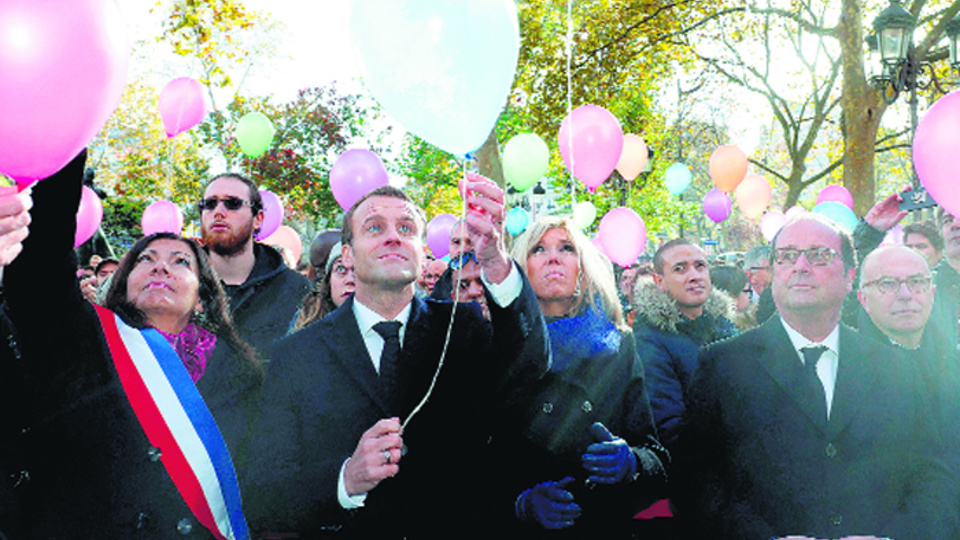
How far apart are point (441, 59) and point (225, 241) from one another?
228cm

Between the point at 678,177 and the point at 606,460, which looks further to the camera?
the point at 678,177

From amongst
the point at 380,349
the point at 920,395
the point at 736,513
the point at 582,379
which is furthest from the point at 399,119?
the point at 920,395

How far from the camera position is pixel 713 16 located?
32.1 ft

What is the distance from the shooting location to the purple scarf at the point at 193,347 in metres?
2.60

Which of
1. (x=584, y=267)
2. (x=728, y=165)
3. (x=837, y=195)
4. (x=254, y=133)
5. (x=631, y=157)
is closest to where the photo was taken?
(x=584, y=267)

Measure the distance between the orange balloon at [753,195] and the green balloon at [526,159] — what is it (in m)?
3.64

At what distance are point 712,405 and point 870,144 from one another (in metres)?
7.78

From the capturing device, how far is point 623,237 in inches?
247

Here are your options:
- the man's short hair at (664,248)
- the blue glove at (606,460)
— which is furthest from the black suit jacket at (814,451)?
the man's short hair at (664,248)

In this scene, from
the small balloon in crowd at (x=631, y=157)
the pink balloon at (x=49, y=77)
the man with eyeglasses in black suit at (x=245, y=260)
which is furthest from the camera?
the small balloon in crowd at (x=631, y=157)

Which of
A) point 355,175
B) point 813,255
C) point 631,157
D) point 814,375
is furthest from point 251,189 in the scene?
point 631,157

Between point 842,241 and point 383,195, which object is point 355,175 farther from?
point 842,241

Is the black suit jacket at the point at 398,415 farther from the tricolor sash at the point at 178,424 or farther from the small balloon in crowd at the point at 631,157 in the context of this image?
the small balloon in crowd at the point at 631,157

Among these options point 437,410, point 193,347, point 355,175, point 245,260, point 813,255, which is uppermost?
point 355,175
